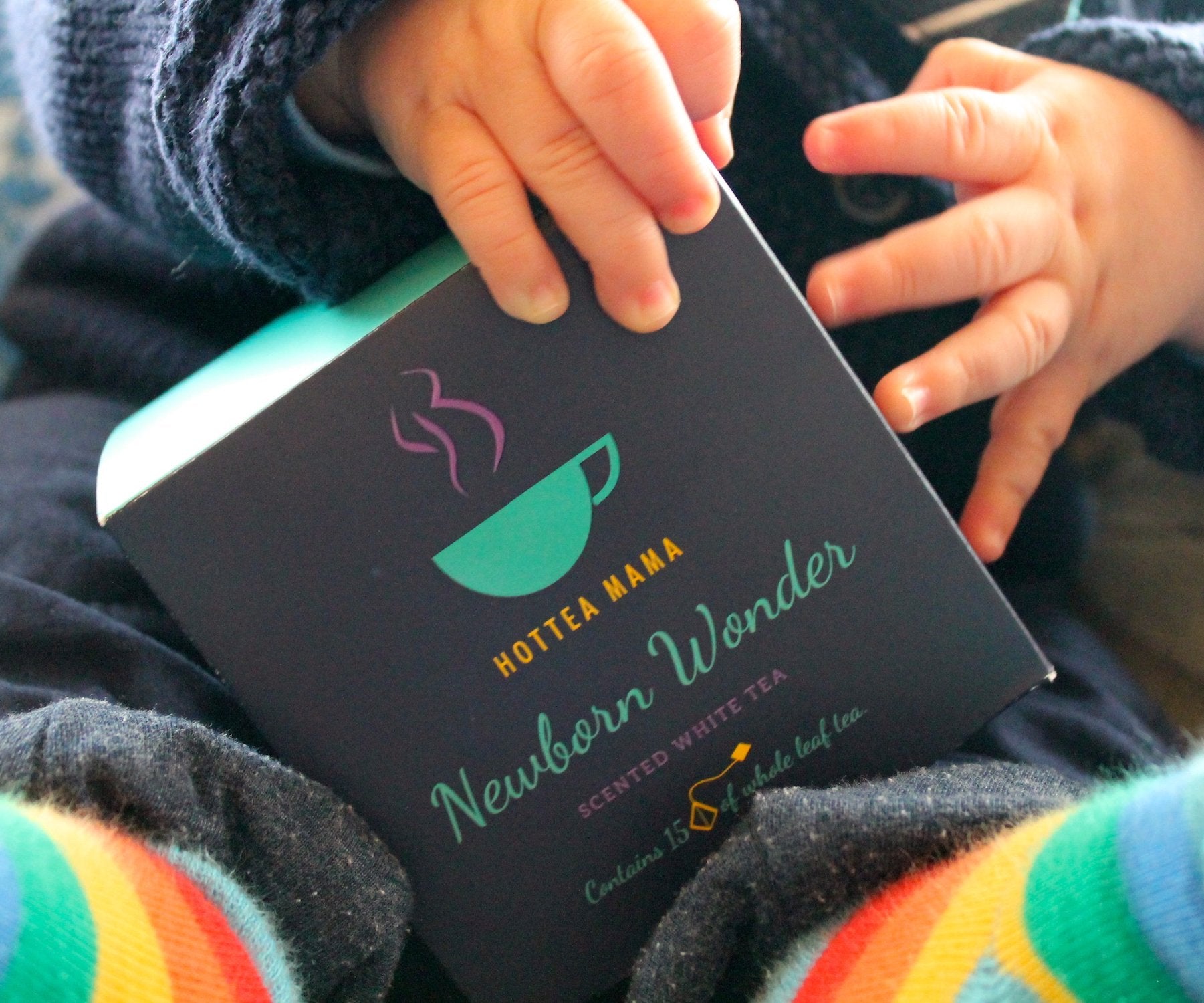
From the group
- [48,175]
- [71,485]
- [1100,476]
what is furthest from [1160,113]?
[48,175]

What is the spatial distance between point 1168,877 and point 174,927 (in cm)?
30

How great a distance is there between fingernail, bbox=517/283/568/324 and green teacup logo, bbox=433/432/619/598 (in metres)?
0.05

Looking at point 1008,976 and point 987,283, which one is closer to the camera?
point 1008,976

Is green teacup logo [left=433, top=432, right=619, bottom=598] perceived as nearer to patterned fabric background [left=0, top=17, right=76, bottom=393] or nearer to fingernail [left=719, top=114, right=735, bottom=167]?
fingernail [left=719, top=114, right=735, bottom=167]

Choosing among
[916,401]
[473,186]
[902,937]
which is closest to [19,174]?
[473,186]

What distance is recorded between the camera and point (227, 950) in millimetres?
325

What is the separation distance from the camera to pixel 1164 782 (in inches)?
11.8

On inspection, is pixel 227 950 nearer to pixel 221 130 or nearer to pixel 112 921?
pixel 112 921

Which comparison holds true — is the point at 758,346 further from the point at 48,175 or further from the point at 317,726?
the point at 48,175

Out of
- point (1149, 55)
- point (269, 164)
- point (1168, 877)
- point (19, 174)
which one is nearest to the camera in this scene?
point (1168, 877)

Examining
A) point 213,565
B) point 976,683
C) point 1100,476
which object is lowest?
point 1100,476

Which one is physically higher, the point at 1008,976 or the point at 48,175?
the point at 48,175

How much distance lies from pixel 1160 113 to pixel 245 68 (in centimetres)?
44

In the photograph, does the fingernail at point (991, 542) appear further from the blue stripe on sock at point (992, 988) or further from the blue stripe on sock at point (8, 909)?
the blue stripe on sock at point (8, 909)
